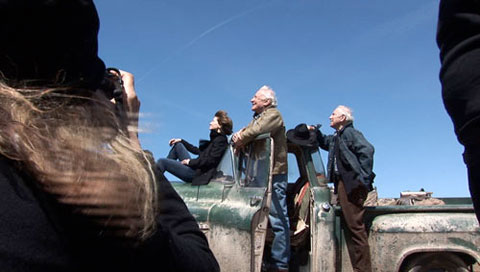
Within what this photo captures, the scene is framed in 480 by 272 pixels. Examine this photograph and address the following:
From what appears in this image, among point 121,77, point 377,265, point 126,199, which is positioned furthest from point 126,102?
point 377,265

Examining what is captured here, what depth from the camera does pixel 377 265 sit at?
448cm

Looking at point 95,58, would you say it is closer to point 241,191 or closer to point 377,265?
point 241,191

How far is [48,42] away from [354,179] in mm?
4114

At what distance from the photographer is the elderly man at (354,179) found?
4441mm

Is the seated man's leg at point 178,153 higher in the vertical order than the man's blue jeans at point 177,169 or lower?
higher

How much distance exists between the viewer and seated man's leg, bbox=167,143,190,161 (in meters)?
5.30

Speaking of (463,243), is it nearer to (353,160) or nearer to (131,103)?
(353,160)

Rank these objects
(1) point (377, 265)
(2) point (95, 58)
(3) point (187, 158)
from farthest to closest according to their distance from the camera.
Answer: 1. (3) point (187, 158)
2. (1) point (377, 265)
3. (2) point (95, 58)

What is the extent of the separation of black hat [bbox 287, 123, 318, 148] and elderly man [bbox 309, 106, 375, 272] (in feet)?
1.33

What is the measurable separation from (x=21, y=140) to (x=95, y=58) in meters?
0.21

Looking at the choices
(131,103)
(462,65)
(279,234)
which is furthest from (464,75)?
(279,234)

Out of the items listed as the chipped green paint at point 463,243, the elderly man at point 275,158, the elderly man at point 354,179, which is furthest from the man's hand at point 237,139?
the chipped green paint at point 463,243

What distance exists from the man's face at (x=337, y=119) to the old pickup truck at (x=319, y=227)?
786 millimetres

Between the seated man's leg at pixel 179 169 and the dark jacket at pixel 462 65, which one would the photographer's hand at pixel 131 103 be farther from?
the seated man's leg at pixel 179 169
